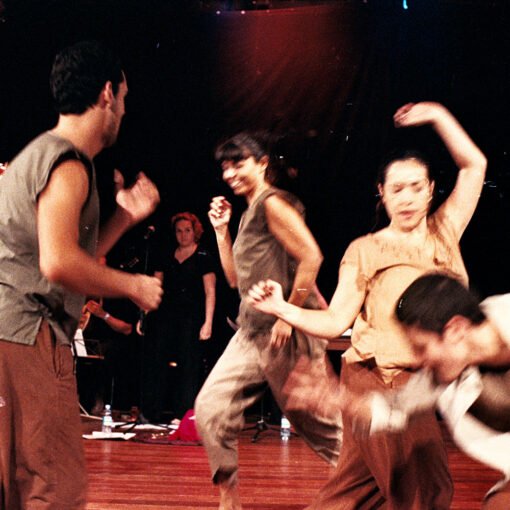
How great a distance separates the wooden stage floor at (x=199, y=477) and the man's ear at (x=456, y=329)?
2.63 metres

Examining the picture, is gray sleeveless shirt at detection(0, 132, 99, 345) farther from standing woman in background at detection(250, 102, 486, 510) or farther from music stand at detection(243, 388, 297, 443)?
music stand at detection(243, 388, 297, 443)

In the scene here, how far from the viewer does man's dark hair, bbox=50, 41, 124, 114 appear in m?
2.30

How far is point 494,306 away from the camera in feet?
7.55

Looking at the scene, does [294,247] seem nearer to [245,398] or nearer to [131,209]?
[245,398]

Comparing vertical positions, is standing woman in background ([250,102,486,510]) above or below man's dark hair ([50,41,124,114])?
below

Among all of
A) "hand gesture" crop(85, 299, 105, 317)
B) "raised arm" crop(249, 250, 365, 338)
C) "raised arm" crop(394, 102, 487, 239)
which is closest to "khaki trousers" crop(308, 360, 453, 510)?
"raised arm" crop(249, 250, 365, 338)

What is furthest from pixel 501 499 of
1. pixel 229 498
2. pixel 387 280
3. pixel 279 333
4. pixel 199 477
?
pixel 199 477

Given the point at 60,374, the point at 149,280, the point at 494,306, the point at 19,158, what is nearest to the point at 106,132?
the point at 19,158

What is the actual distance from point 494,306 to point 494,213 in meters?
7.91

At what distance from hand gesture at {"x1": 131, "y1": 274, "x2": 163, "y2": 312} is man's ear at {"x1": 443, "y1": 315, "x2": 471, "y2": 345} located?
27.9 inches

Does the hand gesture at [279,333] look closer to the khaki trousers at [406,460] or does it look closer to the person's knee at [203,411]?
the person's knee at [203,411]

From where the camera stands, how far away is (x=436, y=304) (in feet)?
7.38

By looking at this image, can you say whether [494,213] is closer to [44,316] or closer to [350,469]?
[350,469]

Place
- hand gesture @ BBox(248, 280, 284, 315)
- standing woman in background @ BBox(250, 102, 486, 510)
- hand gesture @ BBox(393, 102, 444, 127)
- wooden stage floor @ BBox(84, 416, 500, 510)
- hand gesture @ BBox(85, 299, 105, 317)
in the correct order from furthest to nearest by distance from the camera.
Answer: hand gesture @ BBox(85, 299, 105, 317) → wooden stage floor @ BBox(84, 416, 500, 510) → hand gesture @ BBox(393, 102, 444, 127) → standing woman in background @ BBox(250, 102, 486, 510) → hand gesture @ BBox(248, 280, 284, 315)
